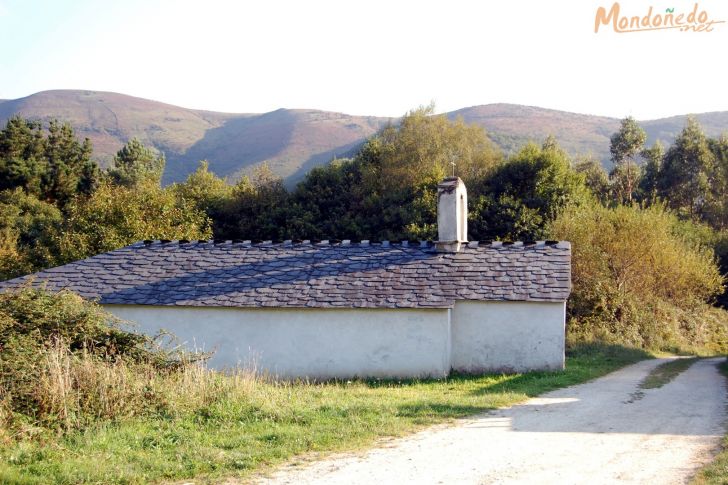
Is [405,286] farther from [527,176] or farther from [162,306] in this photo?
[527,176]

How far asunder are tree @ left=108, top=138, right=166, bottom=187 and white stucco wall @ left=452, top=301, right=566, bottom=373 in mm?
40110

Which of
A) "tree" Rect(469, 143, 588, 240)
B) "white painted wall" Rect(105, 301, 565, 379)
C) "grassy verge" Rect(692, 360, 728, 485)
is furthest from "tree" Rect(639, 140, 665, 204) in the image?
"grassy verge" Rect(692, 360, 728, 485)

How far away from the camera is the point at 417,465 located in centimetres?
822

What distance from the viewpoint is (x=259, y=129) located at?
120m

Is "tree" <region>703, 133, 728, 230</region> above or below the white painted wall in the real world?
above

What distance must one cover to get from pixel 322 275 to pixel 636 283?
16.7 meters

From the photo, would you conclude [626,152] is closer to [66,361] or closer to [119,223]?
[119,223]

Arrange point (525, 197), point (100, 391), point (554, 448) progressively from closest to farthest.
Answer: point (554, 448) < point (100, 391) < point (525, 197)

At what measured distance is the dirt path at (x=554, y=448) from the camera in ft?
25.6

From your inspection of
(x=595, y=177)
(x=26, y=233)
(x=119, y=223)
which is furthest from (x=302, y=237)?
(x=595, y=177)

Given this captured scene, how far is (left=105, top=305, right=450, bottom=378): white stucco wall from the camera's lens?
17.2 meters

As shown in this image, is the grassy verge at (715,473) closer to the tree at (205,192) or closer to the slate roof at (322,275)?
the slate roof at (322,275)

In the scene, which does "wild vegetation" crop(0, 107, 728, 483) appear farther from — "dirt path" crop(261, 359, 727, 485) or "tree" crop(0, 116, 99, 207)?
"dirt path" crop(261, 359, 727, 485)

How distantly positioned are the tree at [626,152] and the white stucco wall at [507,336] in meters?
35.0
